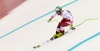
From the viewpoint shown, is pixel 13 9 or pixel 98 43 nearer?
pixel 98 43

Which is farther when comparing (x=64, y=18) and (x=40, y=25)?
(x=40, y=25)

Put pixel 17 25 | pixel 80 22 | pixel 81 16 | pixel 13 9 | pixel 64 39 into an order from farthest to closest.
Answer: pixel 13 9
pixel 17 25
pixel 81 16
pixel 80 22
pixel 64 39

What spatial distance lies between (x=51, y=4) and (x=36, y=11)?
0.61 metres

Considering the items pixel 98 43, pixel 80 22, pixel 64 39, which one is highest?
pixel 80 22

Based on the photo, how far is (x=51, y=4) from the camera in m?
6.37

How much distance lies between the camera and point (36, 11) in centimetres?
628

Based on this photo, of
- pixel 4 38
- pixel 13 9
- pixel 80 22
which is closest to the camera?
pixel 80 22

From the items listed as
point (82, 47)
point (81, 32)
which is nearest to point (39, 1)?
point (81, 32)

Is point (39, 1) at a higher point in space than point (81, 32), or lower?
higher

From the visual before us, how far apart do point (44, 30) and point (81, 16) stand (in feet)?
3.76

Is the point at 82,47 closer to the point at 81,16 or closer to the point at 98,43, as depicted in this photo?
the point at 98,43

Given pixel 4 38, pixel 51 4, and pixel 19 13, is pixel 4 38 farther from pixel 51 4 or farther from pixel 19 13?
pixel 51 4

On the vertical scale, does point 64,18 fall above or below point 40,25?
below

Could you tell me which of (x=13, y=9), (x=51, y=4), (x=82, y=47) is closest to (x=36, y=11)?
(x=51, y=4)
